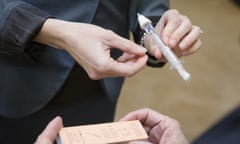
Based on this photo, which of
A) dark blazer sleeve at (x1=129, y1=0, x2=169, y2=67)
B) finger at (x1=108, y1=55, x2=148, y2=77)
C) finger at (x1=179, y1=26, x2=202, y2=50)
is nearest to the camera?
finger at (x1=108, y1=55, x2=148, y2=77)

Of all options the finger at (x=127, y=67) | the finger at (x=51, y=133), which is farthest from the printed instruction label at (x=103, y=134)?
the finger at (x=127, y=67)

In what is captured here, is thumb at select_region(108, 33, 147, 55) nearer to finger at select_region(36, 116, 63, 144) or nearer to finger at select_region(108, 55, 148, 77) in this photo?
finger at select_region(108, 55, 148, 77)

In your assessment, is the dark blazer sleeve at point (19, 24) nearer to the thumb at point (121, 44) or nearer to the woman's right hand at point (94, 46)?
the woman's right hand at point (94, 46)

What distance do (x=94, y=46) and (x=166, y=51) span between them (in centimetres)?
16

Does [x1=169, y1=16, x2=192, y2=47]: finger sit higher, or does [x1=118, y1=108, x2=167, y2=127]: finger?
[x1=169, y1=16, x2=192, y2=47]: finger

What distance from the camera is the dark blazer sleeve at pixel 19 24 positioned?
0.94 metres

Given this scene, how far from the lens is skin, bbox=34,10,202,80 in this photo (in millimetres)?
898

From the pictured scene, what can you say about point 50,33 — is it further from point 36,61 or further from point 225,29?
point 225,29

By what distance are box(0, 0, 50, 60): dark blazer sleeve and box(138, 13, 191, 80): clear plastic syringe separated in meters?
0.22

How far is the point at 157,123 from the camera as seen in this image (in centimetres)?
90

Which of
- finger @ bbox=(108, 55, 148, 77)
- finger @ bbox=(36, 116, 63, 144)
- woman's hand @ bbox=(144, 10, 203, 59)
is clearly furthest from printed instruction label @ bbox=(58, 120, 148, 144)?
woman's hand @ bbox=(144, 10, 203, 59)

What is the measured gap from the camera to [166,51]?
0.93 metres

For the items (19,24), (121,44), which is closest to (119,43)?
(121,44)

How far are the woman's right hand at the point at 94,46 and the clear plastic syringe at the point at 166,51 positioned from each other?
5cm
